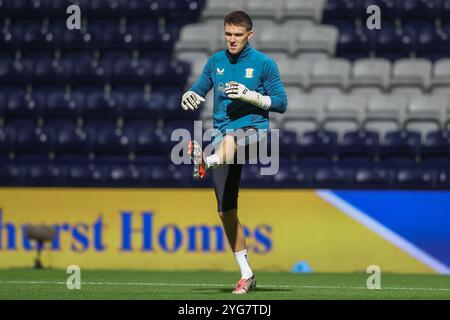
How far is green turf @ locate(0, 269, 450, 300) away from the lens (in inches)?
314

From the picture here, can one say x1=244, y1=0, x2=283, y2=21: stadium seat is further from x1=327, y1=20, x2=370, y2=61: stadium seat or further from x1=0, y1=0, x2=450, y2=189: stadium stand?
x1=327, y1=20, x2=370, y2=61: stadium seat

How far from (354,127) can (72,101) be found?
4435 mm

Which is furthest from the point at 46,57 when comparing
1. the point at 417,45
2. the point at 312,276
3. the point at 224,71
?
the point at 224,71

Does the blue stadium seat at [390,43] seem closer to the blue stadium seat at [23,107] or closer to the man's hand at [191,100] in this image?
the blue stadium seat at [23,107]

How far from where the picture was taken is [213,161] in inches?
306

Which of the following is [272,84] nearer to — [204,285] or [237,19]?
[237,19]

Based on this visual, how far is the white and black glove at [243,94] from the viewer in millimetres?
7684

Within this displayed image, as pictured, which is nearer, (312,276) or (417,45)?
(312,276)

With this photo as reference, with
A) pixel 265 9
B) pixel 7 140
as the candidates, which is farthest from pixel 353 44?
pixel 7 140

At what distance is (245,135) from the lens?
8.02m

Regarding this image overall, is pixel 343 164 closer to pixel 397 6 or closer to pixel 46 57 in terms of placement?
pixel 397 6

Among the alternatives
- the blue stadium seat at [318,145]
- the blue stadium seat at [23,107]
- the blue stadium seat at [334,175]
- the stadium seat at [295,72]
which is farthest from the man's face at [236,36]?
the blue stadium seat at [23,107]

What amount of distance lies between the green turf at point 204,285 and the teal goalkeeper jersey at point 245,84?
4.46ft

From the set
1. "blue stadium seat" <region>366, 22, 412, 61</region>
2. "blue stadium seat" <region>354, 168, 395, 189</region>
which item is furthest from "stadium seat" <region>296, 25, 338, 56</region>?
"blue stadium seat" <region>354, 168, 395, 189</region>
